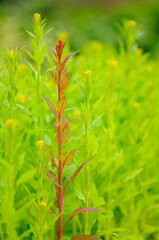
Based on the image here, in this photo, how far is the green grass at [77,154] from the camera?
2.79 feet

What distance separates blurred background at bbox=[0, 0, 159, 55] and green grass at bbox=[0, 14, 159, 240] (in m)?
3.47

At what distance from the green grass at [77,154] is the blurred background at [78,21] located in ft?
11.4

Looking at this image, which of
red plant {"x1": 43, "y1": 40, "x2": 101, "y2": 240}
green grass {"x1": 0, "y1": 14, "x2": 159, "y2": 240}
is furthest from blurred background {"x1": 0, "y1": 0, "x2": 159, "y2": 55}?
red plant {"x1": 43, "y1": 40, "x2": 101, "y2": 240}

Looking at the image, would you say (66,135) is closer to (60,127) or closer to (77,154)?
(60,127)

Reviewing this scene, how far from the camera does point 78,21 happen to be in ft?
20.6

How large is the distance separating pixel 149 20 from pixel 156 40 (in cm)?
82

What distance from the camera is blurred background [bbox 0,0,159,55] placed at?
5312mm

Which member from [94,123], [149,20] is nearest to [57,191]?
[94,123]

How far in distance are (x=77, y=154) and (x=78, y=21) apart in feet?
18.2

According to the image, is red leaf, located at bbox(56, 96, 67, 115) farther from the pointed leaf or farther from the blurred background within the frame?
the blurred background

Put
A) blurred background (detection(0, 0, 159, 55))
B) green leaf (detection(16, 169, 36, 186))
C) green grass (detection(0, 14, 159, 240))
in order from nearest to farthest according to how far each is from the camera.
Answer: green leaf (detection(16, 169, 36, 186)) < green grass (detection(0, 14, 159, 240)) < blurred background (detection(0, 0, 159, 55))

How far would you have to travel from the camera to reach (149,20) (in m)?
6.39

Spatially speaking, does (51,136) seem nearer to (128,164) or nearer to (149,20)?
(128,164)

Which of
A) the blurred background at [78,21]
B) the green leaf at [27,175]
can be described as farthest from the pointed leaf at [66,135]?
the blurred background at [78,21]
